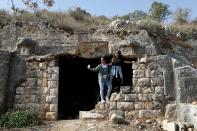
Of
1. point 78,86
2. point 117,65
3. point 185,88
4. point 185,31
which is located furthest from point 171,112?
point 185,31

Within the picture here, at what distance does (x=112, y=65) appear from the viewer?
40.9 ft

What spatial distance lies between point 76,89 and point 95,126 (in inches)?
192

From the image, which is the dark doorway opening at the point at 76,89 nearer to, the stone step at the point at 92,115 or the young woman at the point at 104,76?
the young woman at the point at 104,76

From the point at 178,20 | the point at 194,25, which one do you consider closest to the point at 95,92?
the point at 194,25

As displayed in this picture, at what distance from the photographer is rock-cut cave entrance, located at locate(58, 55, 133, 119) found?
48.0 feet

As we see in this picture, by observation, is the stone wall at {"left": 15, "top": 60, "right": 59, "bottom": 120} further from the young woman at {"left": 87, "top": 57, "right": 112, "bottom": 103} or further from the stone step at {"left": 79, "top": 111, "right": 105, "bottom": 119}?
the young woman at {"left": 87, "top": 57, "right": 112, "bottom": 103}

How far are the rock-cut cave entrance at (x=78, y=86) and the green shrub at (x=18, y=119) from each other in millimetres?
2799

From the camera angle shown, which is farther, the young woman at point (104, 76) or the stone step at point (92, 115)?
the young woman at point (104, 76)

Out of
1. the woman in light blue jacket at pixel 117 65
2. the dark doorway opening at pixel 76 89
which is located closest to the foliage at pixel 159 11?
the dark doorway opening at pixel 76 89

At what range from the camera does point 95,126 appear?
430 inches

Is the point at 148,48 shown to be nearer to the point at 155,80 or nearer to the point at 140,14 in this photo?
the point at 155,80

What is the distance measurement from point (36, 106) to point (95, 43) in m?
2.60

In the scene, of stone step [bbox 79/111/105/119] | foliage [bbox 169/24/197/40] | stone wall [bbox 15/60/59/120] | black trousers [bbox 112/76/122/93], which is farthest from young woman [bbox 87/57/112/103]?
foliage [bbox 169/24/197/40]

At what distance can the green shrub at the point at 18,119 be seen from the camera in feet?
36.9
